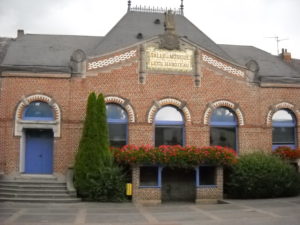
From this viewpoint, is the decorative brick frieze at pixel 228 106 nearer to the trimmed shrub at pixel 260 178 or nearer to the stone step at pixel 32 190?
the trimmed shrub at pixel 260 178

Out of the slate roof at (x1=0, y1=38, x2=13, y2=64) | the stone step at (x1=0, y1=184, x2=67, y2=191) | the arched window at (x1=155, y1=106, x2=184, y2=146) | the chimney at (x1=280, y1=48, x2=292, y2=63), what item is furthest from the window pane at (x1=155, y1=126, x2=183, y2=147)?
the chimney at (x1=280, y1=48, x2=292, y2=63)

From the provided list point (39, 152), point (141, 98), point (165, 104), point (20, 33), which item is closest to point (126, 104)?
point (141, 98)

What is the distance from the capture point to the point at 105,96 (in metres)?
19.4

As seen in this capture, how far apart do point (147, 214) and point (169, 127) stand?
666 cm

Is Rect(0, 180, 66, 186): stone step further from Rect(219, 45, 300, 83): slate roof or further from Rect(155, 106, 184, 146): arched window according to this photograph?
Rect(219, 45, 300, 83): slate roof

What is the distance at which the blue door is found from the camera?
62.9 feet

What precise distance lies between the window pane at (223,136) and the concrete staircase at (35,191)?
7.60 m

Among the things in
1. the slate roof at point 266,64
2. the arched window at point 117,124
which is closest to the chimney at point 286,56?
the slate roof at point 266,64

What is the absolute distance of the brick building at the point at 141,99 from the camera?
18.9 metres

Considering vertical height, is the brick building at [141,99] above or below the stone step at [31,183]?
above

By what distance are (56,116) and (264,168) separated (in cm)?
982

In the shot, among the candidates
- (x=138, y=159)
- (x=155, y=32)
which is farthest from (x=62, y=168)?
(x=155, y=32)

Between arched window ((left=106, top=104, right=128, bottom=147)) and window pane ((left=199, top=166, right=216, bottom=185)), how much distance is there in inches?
154

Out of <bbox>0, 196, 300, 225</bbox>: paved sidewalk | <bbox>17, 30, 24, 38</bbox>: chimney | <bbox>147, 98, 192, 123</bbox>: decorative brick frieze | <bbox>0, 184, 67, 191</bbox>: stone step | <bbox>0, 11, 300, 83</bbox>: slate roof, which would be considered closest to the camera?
<bbox>0, 196, 300, 225</bbox>: paved sidewalk
